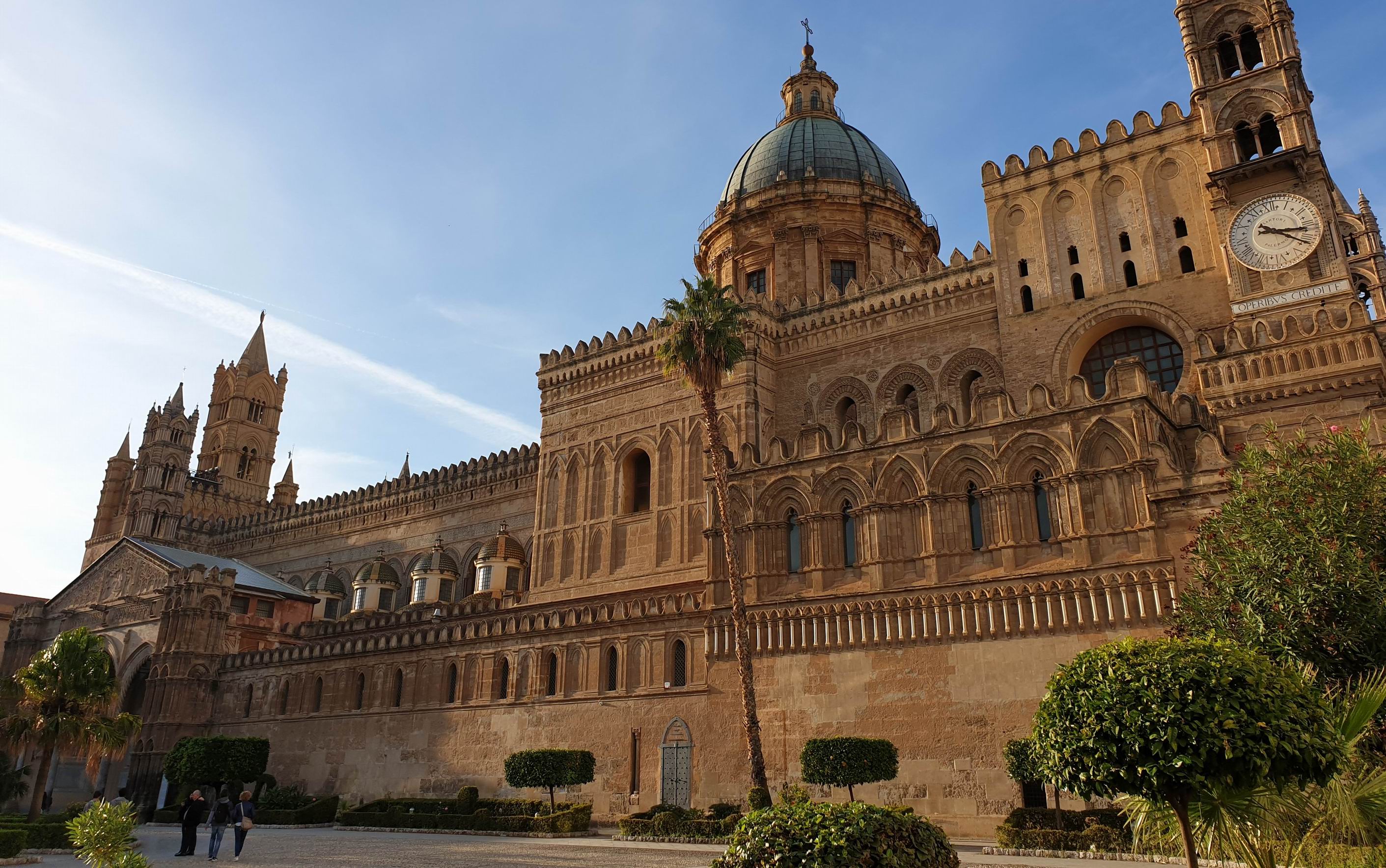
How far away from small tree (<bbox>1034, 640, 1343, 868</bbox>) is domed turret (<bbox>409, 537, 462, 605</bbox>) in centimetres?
3564

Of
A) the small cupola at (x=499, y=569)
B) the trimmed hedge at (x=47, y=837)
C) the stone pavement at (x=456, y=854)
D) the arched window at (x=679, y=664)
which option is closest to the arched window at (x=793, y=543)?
the arched window at (x=679, y=664)

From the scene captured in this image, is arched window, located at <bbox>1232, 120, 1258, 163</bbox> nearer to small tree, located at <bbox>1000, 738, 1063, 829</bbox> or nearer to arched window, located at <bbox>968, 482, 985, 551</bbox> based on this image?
arched window, located at <bbox>968, 482, 985, 551</bbox>

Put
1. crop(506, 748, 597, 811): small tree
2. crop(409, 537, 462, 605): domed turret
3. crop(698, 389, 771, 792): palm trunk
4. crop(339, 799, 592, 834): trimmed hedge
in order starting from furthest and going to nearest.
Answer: crop(409, 537, 462, 605): domed turret < crop(506, 748, 597, 811): small tree < crop(339, 799, 592, 834): trimmed hedge < crop(698, 389, 771, 792): palm trunk

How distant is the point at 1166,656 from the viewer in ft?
34.5

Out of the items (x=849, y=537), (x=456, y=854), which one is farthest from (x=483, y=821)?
(x=849, y=537)

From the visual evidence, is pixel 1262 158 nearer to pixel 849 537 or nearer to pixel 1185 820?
pixel 849 537

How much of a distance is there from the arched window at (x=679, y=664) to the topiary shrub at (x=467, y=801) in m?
6.40

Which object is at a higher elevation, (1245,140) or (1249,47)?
(1249,47)

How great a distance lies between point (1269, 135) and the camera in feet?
93.2

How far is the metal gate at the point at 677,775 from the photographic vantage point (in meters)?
25.6

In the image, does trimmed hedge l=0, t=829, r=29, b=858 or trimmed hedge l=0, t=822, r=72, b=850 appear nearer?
trimmed hedge l=0, t=829, r=29, b=858

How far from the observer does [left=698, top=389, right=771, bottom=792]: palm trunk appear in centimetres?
2256

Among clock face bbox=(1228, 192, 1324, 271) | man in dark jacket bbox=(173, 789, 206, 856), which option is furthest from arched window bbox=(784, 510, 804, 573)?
man in dark jacket bbox=(173, 789, 206, 856)

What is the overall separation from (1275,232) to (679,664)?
1951 centimetres
